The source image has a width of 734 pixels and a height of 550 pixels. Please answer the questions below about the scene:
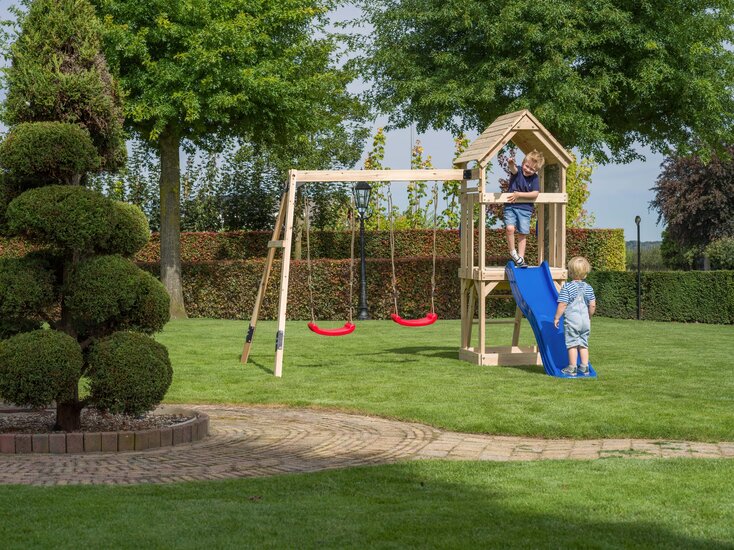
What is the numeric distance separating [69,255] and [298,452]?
2.80 meters

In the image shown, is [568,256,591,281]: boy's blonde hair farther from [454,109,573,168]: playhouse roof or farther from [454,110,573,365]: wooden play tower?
[454,109,573,168]: playhouse roof

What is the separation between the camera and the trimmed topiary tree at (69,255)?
8.58 meters

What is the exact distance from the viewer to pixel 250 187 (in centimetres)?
3391

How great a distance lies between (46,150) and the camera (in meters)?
8.76

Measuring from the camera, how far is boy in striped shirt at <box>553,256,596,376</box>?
13.7 meters

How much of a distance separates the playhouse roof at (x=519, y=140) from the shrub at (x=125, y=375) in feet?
25.7

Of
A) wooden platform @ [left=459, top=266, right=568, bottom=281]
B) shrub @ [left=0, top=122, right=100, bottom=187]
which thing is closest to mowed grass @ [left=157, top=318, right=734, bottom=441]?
wooden platform @ [left=459, top=266, right=568, bottom=281]

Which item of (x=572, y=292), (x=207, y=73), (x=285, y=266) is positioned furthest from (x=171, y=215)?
(x=572, y=292)

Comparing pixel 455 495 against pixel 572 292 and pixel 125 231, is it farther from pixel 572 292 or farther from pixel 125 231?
pixel 572 292

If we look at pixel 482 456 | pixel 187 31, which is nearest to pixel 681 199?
pixel 187 31

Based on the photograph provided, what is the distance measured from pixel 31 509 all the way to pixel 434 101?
22.7m

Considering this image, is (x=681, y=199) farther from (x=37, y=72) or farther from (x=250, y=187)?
(x=37, y=72)

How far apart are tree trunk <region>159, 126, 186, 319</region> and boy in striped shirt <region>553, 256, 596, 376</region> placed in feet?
49.2

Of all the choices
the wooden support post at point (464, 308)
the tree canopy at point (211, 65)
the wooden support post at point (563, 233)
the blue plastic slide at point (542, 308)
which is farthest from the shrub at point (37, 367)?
the tree canopy at point (211, 65)
